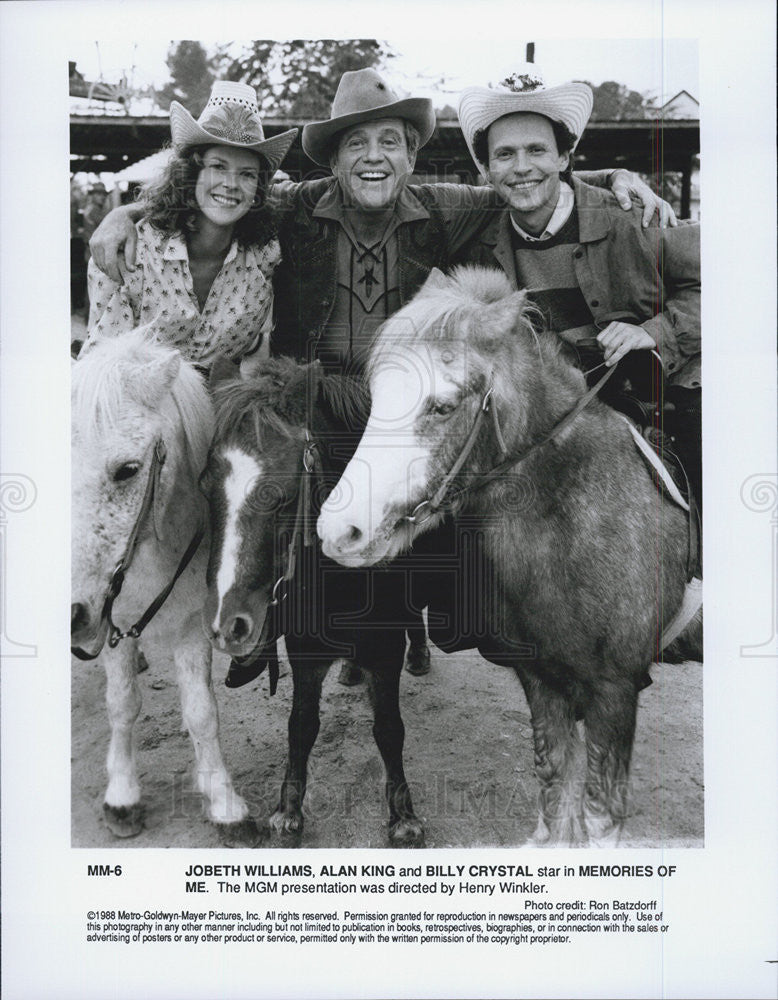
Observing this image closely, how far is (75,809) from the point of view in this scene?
298 cm

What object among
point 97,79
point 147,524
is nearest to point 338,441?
point 147,524

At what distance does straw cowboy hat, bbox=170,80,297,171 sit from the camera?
9.37 ft

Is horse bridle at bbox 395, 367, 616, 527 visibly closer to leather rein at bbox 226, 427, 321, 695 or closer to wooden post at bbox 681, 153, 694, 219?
leather rein at bbox 226, 427, 321, 695

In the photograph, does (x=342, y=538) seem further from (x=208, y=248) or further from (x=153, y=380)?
(x=208, y=248)

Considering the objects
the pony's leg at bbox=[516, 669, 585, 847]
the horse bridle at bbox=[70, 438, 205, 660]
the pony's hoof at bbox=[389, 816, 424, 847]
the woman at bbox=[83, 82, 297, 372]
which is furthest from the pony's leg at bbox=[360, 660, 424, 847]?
the woman at bbox=[83, 82, 297, 372]

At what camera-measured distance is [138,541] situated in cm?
280

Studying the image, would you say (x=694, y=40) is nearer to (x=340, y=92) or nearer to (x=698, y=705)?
(x=340, y=92)

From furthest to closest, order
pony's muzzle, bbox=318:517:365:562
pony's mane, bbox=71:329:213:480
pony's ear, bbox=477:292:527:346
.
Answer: pony's mane, bbox=71:329:213:480 → pony's ear, bbox=477:292:527:346 → pony's muzzle, bbox=318:517:365:562

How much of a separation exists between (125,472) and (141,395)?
26 cm

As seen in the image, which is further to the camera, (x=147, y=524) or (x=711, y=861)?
(x=711, y=861)

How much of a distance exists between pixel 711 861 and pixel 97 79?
3.51 meters

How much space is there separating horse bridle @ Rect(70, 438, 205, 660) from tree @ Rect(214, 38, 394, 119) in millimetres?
1271

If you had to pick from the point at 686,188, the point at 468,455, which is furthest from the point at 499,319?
the point at 686,188

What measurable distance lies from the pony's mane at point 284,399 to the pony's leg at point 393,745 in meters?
0.81
